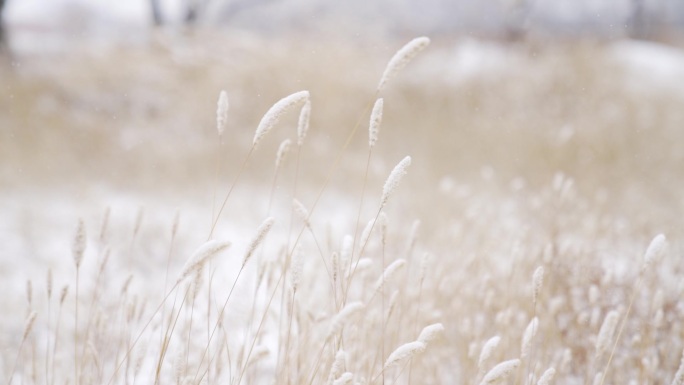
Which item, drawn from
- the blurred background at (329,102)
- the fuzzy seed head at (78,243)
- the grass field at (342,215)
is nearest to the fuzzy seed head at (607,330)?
the grass field at (342,215)

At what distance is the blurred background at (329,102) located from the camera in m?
3.86

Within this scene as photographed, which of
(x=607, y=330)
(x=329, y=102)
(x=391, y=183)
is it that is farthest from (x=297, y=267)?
(x=329, y=102)

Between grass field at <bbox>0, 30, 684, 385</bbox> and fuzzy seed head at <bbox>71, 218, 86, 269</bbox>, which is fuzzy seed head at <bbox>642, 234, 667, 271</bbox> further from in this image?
fuzzy seed head at <bbox>71, 218, 86, 269</bbox>

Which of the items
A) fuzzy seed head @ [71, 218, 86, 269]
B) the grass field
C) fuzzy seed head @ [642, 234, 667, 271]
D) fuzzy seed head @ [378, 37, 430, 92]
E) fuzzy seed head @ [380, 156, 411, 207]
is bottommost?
the grass field

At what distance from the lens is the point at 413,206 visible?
3.42 meters

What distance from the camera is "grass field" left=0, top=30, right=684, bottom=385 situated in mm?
1173

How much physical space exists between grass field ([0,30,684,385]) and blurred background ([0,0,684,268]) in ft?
0.10

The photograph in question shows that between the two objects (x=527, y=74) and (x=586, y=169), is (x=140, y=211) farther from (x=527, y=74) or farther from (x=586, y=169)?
(x=527, y=74)

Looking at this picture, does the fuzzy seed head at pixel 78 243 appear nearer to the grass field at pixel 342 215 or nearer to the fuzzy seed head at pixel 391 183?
the grass field at pixel 342 215

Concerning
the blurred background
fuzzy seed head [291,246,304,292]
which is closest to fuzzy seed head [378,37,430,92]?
fuzzy seed head [291,246,304,292]

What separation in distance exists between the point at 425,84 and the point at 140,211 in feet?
17.1

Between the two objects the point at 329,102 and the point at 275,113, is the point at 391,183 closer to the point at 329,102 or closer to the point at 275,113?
the point at 275,113

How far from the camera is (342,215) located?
3.73 m

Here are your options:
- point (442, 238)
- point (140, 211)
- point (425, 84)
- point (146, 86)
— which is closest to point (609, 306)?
point (442, 238)
